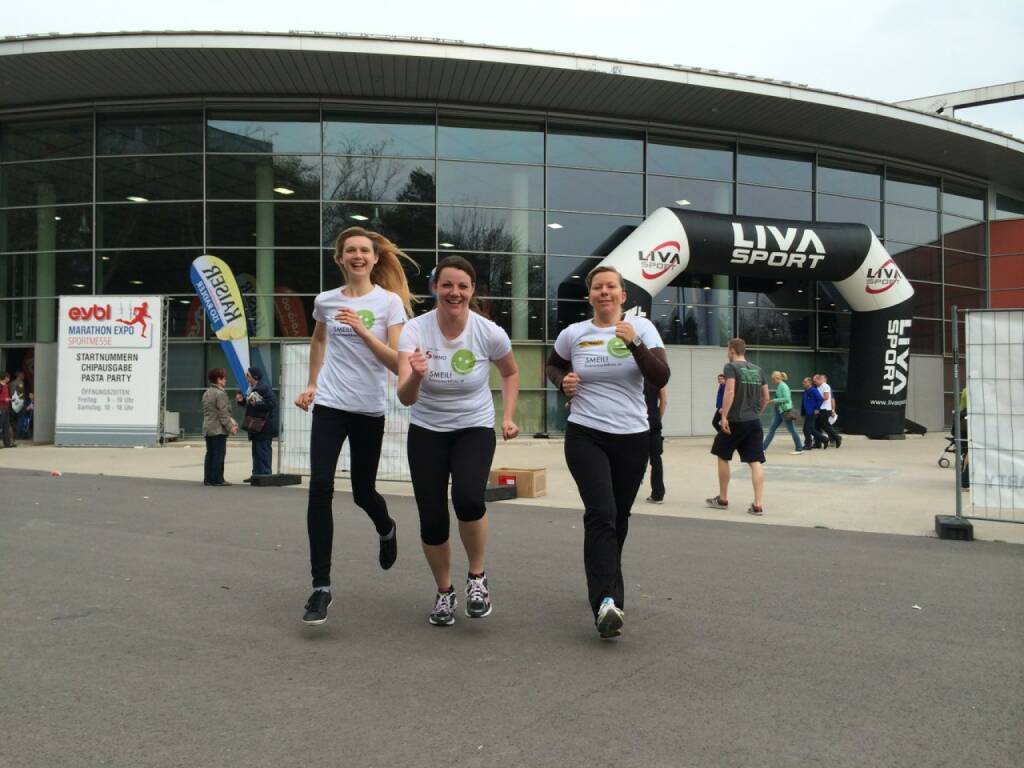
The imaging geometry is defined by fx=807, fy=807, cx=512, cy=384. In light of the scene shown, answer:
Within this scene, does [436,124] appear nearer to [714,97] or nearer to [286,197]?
[286,197]

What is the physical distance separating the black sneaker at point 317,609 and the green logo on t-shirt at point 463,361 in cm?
129

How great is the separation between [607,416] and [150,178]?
754 inches

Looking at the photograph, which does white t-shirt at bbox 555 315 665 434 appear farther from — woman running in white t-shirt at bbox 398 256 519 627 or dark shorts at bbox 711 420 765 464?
dark shorts at bbox 711 420 765 464

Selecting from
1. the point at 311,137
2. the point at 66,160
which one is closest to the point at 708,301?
the point at 311,137

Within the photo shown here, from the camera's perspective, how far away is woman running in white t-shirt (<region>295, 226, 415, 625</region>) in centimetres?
404

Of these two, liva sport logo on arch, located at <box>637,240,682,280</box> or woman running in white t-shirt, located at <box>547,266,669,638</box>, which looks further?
liva sport logo on arch, located at <box>637,240,682,280</box>

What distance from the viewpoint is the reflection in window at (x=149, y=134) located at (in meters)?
19.9

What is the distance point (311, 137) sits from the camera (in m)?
19.8

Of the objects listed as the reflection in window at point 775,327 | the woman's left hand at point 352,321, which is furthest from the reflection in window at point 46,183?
the woman's left hand at point 352,321

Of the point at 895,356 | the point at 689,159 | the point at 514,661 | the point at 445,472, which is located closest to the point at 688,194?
the point at 689,159

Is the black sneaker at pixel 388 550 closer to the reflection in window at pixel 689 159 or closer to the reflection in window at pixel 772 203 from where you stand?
the reflection in window at pixel 689 159

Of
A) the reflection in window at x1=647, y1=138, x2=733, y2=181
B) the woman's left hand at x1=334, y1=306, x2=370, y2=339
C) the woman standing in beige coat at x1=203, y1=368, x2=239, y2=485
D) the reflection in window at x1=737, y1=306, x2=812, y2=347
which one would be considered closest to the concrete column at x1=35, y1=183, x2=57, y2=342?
the woman standing in beige coat at x1=203, y1=368, x2=239, y2=485

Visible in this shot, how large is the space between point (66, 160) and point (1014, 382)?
21219 mm

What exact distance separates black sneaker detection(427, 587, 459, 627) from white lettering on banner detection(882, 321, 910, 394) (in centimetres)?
1796
